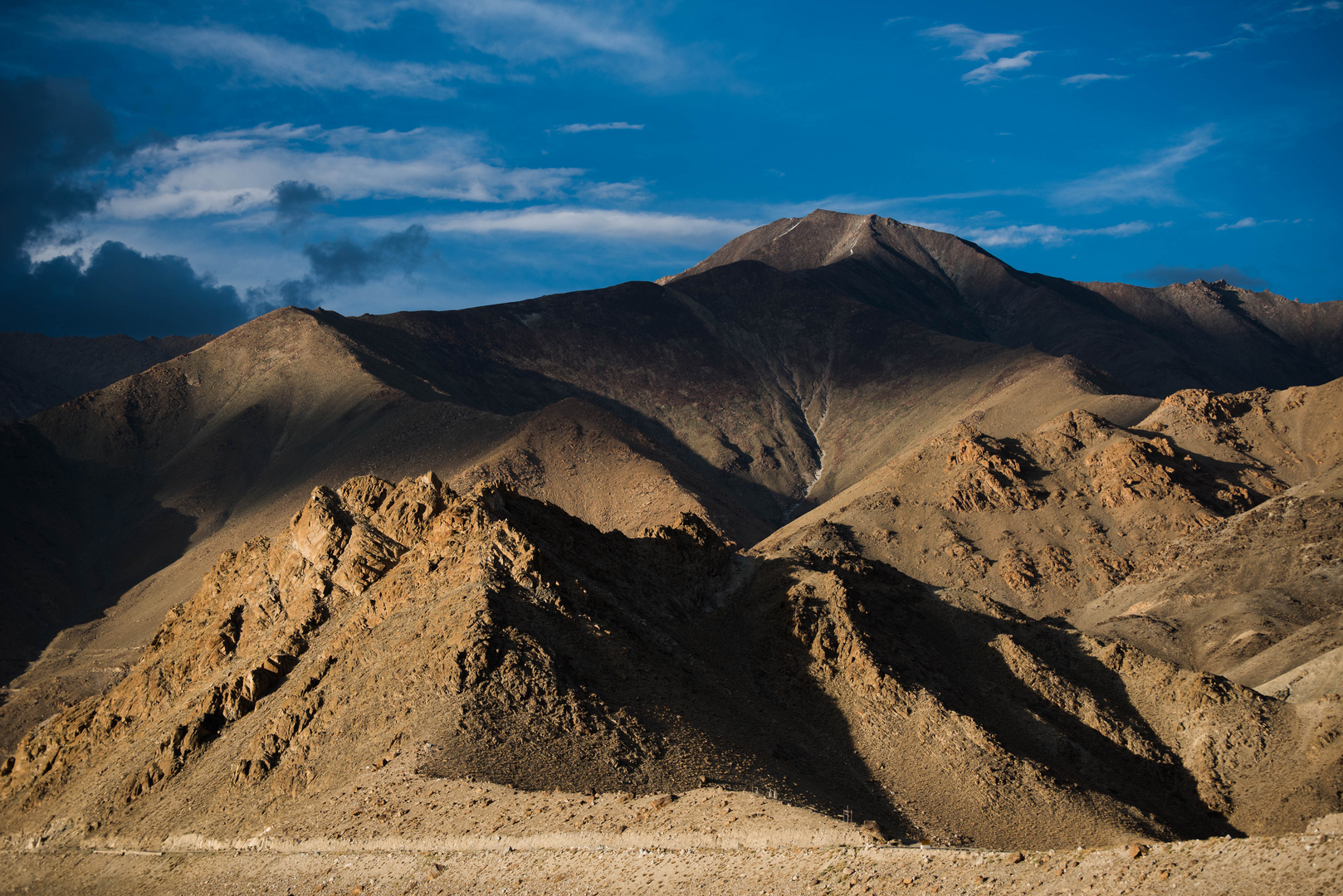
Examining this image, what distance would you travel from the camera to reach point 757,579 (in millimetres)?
45219

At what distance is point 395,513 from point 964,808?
23599 millimetres

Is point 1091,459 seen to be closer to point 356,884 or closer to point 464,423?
point 464,423

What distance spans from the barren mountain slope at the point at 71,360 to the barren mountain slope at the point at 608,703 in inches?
5987

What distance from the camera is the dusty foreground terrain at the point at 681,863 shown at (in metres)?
17.2

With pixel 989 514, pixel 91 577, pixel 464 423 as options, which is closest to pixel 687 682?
pixel 989 514

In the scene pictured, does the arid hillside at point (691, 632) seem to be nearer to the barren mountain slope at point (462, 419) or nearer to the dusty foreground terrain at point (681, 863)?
the barren mountain slope at point (462, 419)

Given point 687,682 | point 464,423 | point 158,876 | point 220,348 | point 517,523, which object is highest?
point 220,348

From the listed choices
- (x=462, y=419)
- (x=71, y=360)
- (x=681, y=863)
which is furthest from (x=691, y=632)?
(x=71, y=360)

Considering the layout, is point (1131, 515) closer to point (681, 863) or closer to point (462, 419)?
point (681, 863)

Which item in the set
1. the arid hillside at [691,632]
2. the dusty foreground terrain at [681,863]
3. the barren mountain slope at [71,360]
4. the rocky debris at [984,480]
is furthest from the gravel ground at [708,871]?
the barren mountain slope at [71,360]

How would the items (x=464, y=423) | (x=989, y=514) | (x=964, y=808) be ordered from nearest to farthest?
(x=964, y=808), (x=989, y=514), (x=464, y=423)

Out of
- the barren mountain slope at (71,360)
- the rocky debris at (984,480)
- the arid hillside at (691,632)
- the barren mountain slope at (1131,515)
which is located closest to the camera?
the arid hillside at (691,632)

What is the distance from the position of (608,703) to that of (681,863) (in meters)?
8.03

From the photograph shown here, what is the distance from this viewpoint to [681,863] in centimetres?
2267
